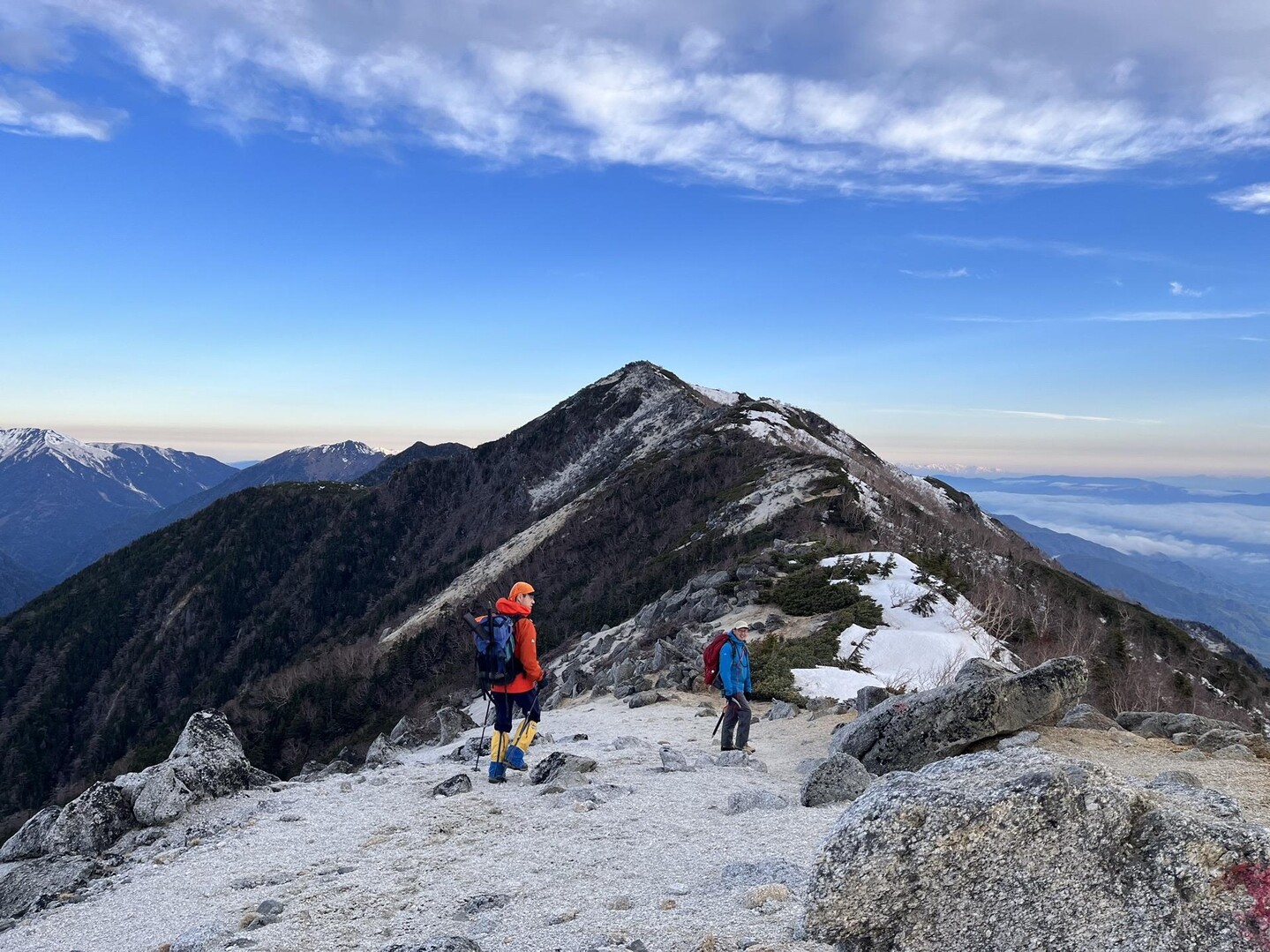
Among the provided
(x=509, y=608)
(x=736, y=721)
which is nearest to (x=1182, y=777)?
(x=736, y=721)

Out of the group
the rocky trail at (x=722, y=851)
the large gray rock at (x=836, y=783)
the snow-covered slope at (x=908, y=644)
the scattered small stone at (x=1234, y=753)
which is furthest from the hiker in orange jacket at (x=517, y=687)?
the scattered small stone at (x=1234, y=753)

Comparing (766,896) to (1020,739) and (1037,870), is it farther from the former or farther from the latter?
(1020,739)

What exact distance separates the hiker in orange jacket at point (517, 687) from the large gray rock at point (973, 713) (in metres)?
4.89

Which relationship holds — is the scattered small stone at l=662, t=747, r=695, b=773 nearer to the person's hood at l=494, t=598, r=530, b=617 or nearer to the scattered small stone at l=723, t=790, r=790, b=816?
the scattered small stone at l=723, t=790, r=790, b=816

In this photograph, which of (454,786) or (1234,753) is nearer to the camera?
A: (1234,753)

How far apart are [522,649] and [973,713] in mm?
6232

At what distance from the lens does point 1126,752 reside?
9.87 m

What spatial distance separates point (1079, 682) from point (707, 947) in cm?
744

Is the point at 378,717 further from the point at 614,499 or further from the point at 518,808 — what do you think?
the point at 518,808

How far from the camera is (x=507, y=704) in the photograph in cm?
1117

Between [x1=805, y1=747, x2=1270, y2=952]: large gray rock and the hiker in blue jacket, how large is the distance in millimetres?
7652

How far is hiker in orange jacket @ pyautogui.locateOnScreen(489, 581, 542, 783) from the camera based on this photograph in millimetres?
10844

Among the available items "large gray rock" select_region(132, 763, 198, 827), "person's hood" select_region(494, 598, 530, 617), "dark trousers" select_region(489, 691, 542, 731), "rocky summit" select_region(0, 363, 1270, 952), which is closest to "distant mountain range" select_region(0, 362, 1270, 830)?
"rocky summit" select_region(0, 363, 1270, 952)

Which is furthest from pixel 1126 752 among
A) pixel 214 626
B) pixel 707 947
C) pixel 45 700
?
pixel 45 700
